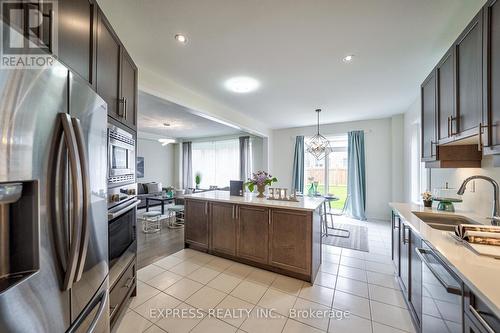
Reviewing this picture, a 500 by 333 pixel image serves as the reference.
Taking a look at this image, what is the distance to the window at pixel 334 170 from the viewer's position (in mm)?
5859

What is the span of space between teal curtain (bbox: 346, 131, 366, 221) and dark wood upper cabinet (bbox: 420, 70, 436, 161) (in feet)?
10.3

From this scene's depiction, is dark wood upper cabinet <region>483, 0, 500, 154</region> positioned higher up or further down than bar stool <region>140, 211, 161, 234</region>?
higher up

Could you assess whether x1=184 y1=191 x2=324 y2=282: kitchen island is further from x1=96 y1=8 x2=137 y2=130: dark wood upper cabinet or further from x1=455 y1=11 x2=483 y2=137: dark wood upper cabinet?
x1=96 y1=8 x2=137 y2=130: dark wood upper cabinet

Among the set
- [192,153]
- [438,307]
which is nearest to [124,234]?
[438,307]

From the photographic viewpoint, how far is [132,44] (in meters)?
2.16

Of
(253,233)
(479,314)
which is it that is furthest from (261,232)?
(479,314)

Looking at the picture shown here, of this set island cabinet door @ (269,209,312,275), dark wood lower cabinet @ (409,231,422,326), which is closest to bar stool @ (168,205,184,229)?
island cabinet door @ (269,209,312,275)

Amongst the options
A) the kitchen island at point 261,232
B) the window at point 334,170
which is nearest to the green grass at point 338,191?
the window at point 334,170

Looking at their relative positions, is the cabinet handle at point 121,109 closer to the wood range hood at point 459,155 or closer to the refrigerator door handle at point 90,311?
the refrigerator door handle at point 90,311

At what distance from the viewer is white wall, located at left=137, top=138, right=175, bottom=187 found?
750 cm

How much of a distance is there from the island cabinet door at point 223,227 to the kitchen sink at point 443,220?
2213 mm

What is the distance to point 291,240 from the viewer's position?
243 cm

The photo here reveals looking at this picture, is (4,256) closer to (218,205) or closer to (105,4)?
(105,4)

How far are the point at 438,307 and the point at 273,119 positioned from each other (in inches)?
188
